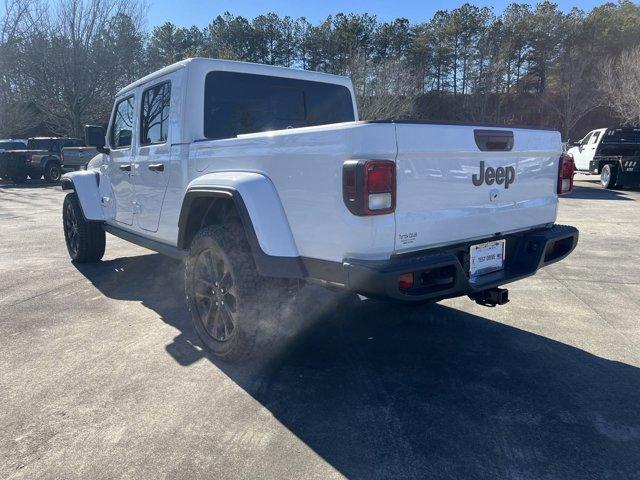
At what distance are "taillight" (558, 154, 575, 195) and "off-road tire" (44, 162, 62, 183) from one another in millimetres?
23402

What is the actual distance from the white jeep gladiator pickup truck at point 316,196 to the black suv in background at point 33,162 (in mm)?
20382

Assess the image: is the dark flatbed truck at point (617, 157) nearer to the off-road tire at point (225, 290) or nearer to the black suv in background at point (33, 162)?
the off-road tire at point (225, 290)

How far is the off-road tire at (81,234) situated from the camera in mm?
6070

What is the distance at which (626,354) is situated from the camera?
11.6 feet

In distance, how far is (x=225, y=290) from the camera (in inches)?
132

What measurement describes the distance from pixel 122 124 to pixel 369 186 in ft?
12.2

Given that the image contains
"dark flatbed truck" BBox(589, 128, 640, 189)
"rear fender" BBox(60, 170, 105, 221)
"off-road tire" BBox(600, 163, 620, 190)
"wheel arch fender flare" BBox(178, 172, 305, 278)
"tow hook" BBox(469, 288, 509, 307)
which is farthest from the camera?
"off-road tire" BBox(600, 163, 620, 190)

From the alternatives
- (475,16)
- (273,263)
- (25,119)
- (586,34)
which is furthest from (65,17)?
(586,34)

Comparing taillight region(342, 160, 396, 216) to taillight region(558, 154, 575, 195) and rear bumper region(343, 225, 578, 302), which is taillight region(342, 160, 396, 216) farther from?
taillight region(558, 154, 575, 195)

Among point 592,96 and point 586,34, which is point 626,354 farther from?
point 586,34

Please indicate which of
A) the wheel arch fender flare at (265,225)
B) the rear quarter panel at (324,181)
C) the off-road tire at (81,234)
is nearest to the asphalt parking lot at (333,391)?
the wheel arch fender flare at (265,225)

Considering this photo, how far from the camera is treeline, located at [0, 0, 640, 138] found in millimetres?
30438

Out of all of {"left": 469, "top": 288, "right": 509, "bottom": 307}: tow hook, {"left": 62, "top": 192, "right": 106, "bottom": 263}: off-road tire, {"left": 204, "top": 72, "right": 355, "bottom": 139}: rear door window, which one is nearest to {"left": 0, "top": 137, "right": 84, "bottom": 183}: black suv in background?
{"left": 62, "top": 192, "right": 106, "bottom": 263}: off-road tire

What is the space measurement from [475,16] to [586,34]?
8.98 metres
